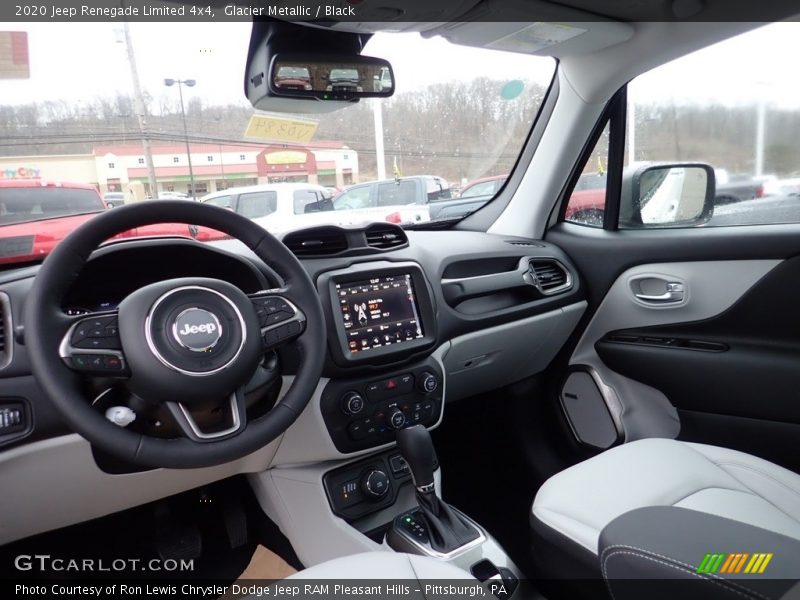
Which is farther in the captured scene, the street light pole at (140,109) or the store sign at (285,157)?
the store sign at (285,157)

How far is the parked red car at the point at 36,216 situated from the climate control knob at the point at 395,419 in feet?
2.67

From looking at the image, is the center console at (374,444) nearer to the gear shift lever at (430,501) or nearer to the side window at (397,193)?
the gear shift lever at (430,501)

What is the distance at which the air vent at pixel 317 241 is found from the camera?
198 cm

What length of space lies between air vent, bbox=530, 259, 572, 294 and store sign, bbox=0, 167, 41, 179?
5.94ft

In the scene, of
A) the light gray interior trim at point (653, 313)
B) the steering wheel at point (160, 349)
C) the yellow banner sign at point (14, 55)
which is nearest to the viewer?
the steering wheel at point (160, 349)

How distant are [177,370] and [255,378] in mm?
268

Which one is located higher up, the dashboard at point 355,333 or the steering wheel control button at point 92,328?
the steering wheel control button at point 92,328

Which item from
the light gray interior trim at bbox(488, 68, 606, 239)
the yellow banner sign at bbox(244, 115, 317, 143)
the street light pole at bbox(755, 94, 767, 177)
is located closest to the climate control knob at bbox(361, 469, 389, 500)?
the yellow banner sign at bbox(244, 115, 317, 143)

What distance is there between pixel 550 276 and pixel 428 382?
34.3 inches

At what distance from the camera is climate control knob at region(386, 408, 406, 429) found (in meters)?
2.01

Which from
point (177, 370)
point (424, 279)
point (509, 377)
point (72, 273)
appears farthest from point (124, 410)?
point (509, 377)

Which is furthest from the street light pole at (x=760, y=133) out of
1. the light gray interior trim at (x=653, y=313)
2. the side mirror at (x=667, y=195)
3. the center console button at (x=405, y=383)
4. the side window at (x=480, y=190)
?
the center console button at (x=405, y=383)

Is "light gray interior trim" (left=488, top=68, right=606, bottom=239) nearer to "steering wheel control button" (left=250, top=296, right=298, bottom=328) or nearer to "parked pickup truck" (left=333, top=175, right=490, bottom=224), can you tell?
"parked pickup truck" (left=333, top=175, right=490, bottom=224)

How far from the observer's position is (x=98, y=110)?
5.90 feet
